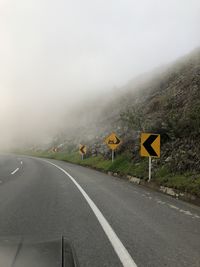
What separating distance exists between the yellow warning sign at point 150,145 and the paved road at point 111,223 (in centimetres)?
353

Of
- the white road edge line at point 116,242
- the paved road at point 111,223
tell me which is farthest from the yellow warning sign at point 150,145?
the white road edge line at point 116,242

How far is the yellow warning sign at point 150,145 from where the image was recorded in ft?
55.2

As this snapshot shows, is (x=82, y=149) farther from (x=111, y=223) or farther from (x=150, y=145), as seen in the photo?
(x=111, y=223)

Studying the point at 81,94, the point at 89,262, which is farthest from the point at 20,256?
the point at 81,94

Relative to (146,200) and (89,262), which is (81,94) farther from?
(89,262)

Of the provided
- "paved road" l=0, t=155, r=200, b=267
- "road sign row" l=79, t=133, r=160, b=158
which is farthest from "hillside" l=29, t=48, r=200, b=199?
"paved road" l=0, t=155, r=200, b=267

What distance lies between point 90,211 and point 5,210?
2153 millimetres

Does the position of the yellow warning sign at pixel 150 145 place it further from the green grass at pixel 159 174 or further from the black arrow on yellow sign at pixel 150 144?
the green grass at pixel 159 174

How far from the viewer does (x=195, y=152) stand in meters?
16.1

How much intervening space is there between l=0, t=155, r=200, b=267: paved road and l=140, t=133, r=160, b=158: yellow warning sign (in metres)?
3.53

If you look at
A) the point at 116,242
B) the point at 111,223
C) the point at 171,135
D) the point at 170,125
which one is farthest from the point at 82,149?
the point at 116,242

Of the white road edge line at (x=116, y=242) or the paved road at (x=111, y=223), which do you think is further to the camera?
the paved road at (x=111, y=223)

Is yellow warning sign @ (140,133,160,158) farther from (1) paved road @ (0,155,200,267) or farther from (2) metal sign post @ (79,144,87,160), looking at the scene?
(2) metal sign post @ (79,144,87,160)

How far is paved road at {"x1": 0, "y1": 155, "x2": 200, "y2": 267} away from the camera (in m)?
5.88
